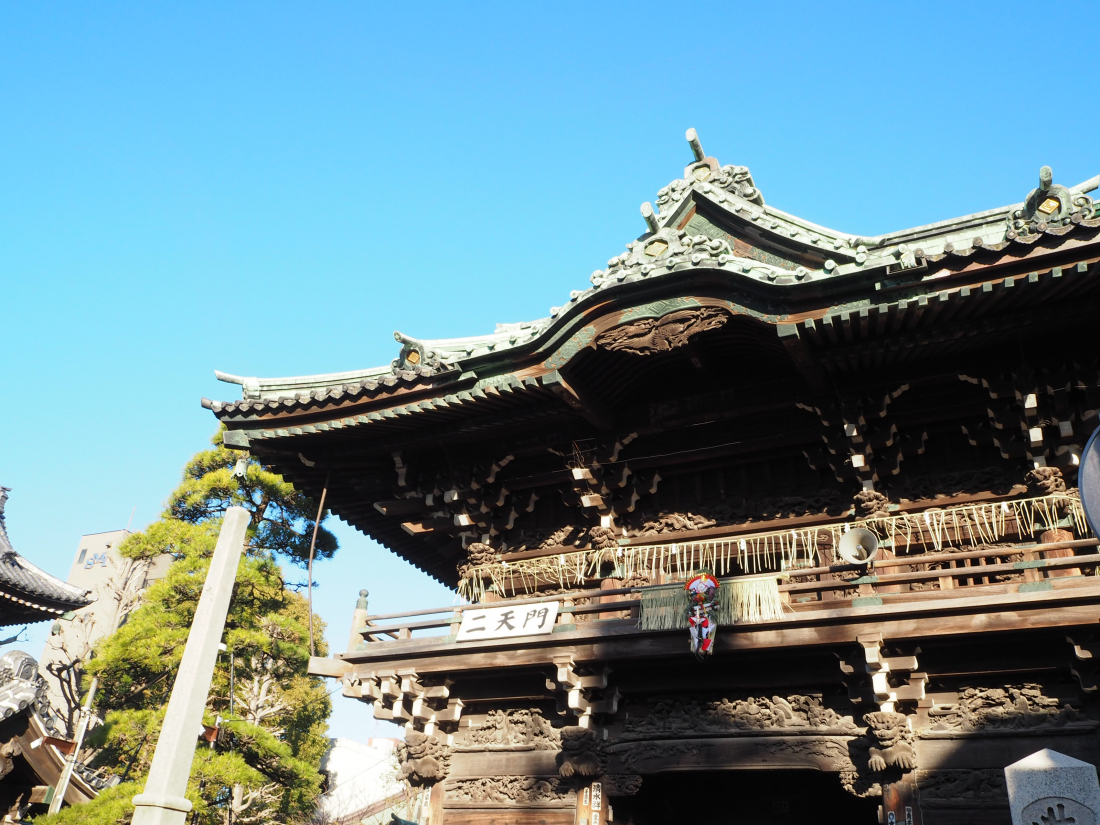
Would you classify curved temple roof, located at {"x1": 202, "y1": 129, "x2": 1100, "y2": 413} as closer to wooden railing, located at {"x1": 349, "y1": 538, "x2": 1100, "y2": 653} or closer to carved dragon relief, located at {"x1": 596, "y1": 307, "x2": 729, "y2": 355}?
carved dragon relief, located at {"x1": 596, "y1": 307, "x2": 729, "y2": 355}

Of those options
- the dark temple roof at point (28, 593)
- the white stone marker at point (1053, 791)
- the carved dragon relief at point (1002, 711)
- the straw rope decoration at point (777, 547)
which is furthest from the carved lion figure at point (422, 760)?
the dark temple roof at point (28, 593)

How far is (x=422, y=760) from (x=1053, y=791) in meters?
7.71

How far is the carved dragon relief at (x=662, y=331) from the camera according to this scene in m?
10.8

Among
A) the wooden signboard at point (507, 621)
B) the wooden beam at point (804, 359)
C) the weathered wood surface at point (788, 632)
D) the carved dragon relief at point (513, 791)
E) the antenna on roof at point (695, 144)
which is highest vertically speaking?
the antenna on roof at point (695, 144)

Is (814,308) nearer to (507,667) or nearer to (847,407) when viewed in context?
(847,407)

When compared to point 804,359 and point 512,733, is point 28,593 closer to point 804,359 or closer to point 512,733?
point 512,733

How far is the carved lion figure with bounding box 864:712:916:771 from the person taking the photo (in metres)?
8.83

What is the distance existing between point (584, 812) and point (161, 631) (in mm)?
13922

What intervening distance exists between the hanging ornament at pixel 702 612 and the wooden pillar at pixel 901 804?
235cm

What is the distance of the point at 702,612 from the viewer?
31.7ft

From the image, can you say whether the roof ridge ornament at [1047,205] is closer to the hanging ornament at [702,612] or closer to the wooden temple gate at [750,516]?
the wooden temple gate at [750,516]

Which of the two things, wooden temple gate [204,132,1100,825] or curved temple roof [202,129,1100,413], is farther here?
curved temple roof [202,129,1100,413]

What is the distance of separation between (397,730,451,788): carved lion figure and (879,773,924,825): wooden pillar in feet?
18.7

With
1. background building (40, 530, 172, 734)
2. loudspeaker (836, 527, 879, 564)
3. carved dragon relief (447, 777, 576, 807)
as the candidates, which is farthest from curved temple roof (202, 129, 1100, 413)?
background building (40, 530, 172, 734)
